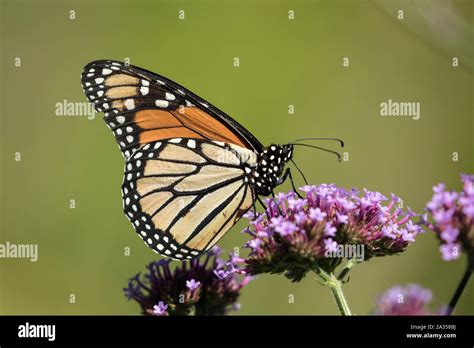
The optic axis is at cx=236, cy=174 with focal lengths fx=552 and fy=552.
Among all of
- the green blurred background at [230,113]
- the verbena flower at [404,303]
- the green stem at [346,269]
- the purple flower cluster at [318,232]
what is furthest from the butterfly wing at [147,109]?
the green blurred background at [230,113]

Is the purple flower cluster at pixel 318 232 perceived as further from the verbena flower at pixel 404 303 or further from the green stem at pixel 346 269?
the verbena flower at pixel 404 303

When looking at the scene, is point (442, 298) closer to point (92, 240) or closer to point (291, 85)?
point (291, 85)

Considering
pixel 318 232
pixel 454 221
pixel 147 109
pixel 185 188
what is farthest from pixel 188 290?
pixel 454 221

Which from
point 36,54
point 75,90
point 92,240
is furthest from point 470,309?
point 36,54

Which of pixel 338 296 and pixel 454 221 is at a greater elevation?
pixel 454 221

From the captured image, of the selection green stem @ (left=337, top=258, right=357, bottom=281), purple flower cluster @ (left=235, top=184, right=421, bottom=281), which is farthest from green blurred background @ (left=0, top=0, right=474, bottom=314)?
green stem @ (left=337, top=258, right=357, bottom=281)

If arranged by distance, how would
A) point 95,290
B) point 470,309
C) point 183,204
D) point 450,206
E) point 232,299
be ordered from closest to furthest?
point 450,206, point 232,299, point 183,204, point 470,309, point 95,290

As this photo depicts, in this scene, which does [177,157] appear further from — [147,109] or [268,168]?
[268,168]
